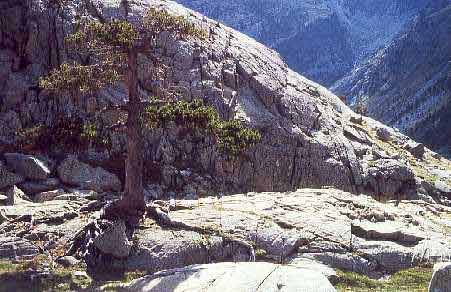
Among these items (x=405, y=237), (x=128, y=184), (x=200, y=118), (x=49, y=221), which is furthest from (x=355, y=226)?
(x=49, y=221)

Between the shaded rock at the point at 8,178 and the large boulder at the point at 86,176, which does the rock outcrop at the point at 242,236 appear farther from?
the large boulder at the point at 86,176

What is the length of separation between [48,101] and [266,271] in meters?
38.6

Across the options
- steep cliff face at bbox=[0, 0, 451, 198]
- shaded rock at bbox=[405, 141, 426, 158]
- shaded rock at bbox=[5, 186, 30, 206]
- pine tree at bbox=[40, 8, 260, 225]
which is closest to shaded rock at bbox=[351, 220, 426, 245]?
pine tree at bbox=[40, 8, 260, 225]

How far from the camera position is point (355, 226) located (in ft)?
104

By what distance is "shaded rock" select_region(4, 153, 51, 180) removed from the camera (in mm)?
45750

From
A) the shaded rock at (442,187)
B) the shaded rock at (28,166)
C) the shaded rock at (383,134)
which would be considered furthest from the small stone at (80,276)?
the shaded rock at (383,134)

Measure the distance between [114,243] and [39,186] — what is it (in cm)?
2026

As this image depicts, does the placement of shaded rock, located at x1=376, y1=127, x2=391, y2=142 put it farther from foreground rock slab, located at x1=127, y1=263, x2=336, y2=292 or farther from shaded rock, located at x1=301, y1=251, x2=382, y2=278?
foreground rock slab, located at x1=127, y1=263, x2=336, y2=292

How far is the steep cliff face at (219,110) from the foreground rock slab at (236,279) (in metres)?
28.8

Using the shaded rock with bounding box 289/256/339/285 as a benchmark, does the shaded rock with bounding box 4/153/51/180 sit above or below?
above

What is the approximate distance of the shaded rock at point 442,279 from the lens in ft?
64.6

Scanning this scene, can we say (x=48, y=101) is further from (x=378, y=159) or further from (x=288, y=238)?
(x=378, y=159)

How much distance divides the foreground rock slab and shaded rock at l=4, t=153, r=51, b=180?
86.5 ft

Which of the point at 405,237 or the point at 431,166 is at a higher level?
the point at 431,166
